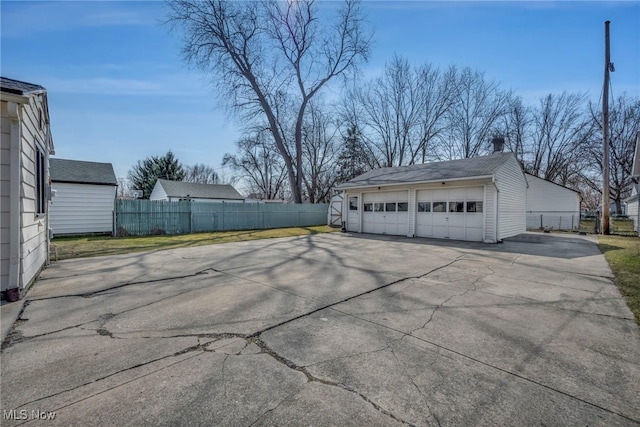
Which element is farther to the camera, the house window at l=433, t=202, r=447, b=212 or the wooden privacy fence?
the wooden privacy fence

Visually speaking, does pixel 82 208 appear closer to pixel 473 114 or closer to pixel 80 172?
→ pixel 80 172

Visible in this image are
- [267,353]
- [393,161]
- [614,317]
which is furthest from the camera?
[393,161]

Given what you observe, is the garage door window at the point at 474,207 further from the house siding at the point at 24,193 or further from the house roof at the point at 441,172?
the house siding at the point at 24,193

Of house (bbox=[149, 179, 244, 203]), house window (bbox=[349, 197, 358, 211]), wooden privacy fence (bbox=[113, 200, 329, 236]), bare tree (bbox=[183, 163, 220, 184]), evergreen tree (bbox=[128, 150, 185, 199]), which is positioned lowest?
wooden privacy fence (bbox=[113, 200, 329, 236])

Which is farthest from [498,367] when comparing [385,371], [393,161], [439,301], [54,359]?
[393,161]

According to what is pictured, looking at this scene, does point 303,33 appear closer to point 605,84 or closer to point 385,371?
point 605,84

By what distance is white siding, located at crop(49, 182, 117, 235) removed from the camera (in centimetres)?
1352

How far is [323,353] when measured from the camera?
261 cm

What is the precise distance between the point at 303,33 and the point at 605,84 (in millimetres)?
18172

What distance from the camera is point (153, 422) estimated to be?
172cm

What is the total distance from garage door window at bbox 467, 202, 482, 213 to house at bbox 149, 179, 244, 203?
23.7m

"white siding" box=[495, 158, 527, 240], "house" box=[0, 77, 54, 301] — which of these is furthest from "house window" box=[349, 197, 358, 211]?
"house" box=[0, 77, 54, 301]

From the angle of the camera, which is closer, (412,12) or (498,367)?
(498,367)

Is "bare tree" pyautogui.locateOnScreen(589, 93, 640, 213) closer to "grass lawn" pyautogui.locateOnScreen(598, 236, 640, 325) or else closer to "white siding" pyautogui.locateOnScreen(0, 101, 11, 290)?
"grass lawn" pyautogui.locateOnScreen(598, 236, 640, 325)
